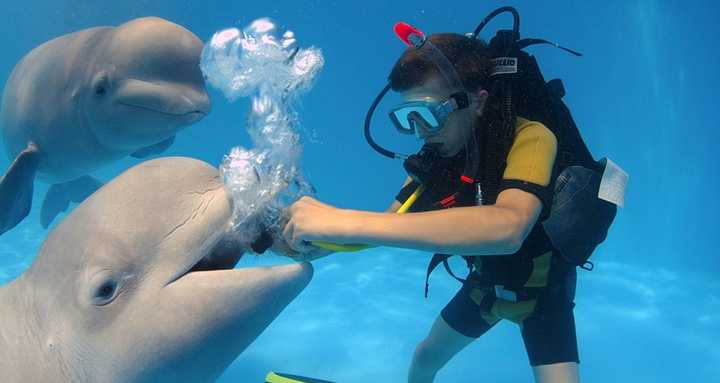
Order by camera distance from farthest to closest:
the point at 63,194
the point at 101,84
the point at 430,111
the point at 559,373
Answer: the point at 63,194
the point at 101,84
the point at 559,373
the point at 430,111

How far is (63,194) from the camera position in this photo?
7.76 metres

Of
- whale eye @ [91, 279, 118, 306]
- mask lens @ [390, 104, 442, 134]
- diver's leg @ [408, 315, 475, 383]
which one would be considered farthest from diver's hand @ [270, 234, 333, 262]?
diver's leg @ [408, 315, 475, 383]

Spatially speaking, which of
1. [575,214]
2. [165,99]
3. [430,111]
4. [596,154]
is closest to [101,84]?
[165,99]

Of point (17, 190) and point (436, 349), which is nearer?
point (436, 349)

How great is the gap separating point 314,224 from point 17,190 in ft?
14.9

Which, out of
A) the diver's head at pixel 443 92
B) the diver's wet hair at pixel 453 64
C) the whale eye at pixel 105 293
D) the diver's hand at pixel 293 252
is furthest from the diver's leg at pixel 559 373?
the whale eye at pixel 105 293

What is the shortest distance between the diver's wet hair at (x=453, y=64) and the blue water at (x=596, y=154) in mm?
998

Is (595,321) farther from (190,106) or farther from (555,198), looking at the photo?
(190,106)

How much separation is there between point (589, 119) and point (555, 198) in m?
18.6

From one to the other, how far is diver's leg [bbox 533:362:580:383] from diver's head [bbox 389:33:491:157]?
1.76m

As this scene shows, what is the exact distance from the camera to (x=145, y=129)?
5.12 m

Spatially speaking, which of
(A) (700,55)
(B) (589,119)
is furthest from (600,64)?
(A) (700,55)

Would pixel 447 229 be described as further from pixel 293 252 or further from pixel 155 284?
pixel 155 284

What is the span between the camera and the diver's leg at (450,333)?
4.62 m
